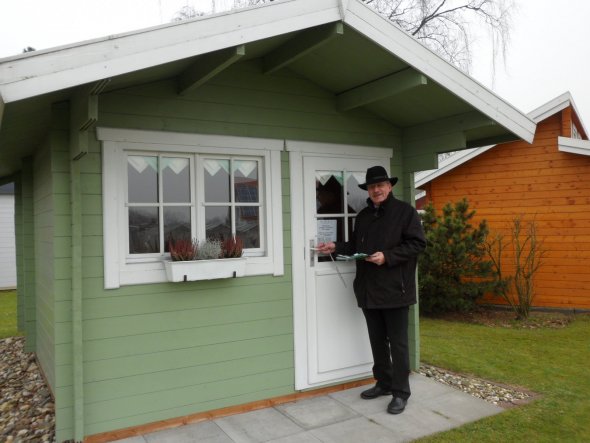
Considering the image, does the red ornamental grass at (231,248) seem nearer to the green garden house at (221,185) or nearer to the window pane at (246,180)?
the green garden house at (221,185)

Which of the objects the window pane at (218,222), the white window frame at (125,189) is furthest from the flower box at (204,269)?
the window pane at (218,222)

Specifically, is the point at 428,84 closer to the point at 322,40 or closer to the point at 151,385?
the point at 322,40

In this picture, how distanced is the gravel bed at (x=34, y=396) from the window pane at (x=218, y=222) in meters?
1.71

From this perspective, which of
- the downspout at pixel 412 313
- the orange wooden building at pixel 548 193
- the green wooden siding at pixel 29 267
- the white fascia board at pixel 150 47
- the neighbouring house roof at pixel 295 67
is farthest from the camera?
the orange wooden building at pixel 548 193

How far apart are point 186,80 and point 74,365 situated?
195 cm

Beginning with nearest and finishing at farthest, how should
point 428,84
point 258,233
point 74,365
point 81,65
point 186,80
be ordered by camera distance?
point 81,65 < point 74,365 < point 186,80 < point 428,84 < point 258,233

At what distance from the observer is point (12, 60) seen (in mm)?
2027

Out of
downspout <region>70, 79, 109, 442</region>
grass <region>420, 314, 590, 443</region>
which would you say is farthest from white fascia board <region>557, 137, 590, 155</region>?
downspout <region>70, 79, 109, 442</region>

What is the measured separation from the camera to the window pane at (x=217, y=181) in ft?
11.5

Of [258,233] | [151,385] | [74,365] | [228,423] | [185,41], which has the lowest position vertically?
[228,423]

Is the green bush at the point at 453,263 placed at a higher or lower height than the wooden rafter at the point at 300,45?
lower

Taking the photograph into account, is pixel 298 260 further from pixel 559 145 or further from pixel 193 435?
pixel 559 145

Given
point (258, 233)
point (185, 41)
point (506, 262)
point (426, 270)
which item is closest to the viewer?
point (185, 41)

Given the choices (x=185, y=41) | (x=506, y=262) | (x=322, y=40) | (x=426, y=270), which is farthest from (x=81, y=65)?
(x=506, y=262)
